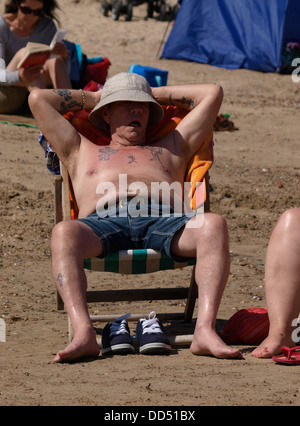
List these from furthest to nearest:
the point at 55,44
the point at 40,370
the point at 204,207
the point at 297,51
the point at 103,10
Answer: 1. the point at 103,10
2. the point at 297,51
3. the point at 55,44
4. the point at 204,207
5. the point at 40,370

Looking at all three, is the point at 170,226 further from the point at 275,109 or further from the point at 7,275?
the point at 275,109

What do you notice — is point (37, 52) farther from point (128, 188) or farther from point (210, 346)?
point (210, 346)

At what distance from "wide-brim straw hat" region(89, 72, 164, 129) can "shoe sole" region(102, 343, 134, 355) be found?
144 centimetres

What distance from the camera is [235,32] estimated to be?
13.5 metres

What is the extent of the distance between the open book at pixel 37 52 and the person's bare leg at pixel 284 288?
4150 millimetres

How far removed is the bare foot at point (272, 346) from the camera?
3.57 m

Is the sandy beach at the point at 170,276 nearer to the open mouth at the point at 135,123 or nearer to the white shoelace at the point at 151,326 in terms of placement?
the white shoelace at the point at 151,326

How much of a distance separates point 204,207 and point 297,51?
9.44 meters

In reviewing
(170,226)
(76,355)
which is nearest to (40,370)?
(76,355)

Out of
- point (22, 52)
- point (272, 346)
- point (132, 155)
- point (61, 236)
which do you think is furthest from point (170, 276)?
point (22, 52)

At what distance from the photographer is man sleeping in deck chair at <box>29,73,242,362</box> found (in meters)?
3.66

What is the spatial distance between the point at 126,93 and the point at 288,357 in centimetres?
180
